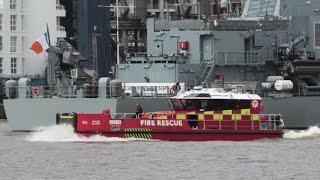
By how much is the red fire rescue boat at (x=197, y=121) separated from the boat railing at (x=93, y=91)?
6.76m

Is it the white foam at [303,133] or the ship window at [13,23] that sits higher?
the ship window at [13,23]

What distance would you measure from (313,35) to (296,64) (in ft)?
9.66

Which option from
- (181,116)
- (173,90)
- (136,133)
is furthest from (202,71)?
(136,133)

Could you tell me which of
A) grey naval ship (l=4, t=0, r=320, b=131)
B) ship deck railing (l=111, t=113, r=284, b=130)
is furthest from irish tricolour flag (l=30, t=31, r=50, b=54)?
ship deck railing (l=111, t=113, r=284, b=130)

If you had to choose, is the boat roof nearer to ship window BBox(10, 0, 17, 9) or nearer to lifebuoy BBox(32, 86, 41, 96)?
lifebuoy BBox(32, 86, 41, 96)

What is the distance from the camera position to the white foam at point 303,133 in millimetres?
60500

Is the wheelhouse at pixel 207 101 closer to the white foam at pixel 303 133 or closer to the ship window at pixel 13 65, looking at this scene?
the white foam at pixel 303 133

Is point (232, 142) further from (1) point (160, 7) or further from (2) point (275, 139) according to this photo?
(1) point (160, 7)

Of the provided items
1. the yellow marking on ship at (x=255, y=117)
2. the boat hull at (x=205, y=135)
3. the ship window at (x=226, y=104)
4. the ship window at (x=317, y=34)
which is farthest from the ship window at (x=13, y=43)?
the yellow marking on ship at (x=255, y=117)

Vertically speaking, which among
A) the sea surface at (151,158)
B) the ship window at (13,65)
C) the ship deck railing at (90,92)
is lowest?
the sea surface at (151,158)

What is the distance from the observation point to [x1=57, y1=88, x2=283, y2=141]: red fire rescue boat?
188ft

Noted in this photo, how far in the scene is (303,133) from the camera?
61750mm

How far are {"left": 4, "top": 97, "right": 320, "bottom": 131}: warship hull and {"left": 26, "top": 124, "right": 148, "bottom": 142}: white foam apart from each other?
5.35 m

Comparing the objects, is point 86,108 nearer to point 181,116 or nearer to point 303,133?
point 181,116
